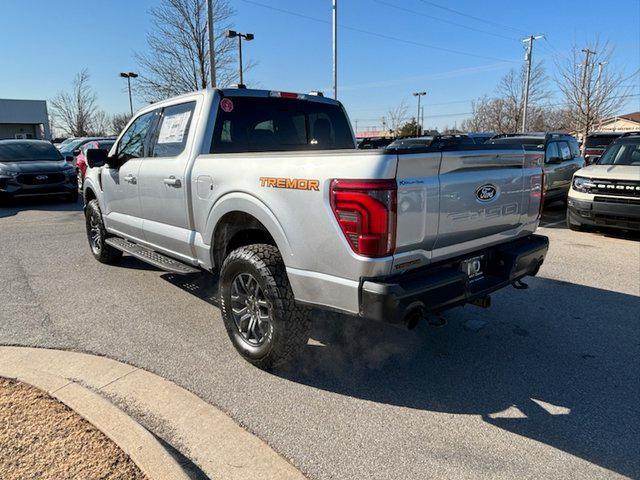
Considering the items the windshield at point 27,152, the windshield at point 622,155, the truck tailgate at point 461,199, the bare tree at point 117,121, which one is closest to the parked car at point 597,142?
the windshield at point 622,155

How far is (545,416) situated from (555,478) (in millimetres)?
585

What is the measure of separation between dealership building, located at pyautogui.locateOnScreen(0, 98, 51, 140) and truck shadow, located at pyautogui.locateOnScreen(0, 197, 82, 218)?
50633 millimetres

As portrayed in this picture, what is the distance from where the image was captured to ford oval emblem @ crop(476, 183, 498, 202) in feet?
10.5

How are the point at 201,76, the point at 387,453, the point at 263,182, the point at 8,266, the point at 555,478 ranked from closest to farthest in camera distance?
1. the point at 555,478
2. the point at 387,453
3. the point at 263,182
4. the point at 8,266
5. the point at 201,76

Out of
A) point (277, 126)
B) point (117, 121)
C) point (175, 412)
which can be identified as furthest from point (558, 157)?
point (117, 121)

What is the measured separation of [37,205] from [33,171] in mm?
1260

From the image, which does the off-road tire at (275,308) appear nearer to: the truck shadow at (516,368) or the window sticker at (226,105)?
the truck shadow at (516,368)

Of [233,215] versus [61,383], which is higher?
[233,215]

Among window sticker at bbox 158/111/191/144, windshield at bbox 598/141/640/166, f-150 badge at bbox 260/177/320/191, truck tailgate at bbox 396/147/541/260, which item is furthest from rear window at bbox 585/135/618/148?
f-150 badge at bbox 260/177/320/191

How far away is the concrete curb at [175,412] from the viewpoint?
251 centimetres

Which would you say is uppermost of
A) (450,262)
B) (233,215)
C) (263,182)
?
(263,182)

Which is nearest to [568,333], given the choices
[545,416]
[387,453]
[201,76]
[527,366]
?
[527,366]

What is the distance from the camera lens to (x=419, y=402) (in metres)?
3.13

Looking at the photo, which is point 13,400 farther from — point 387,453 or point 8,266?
point 8,266
